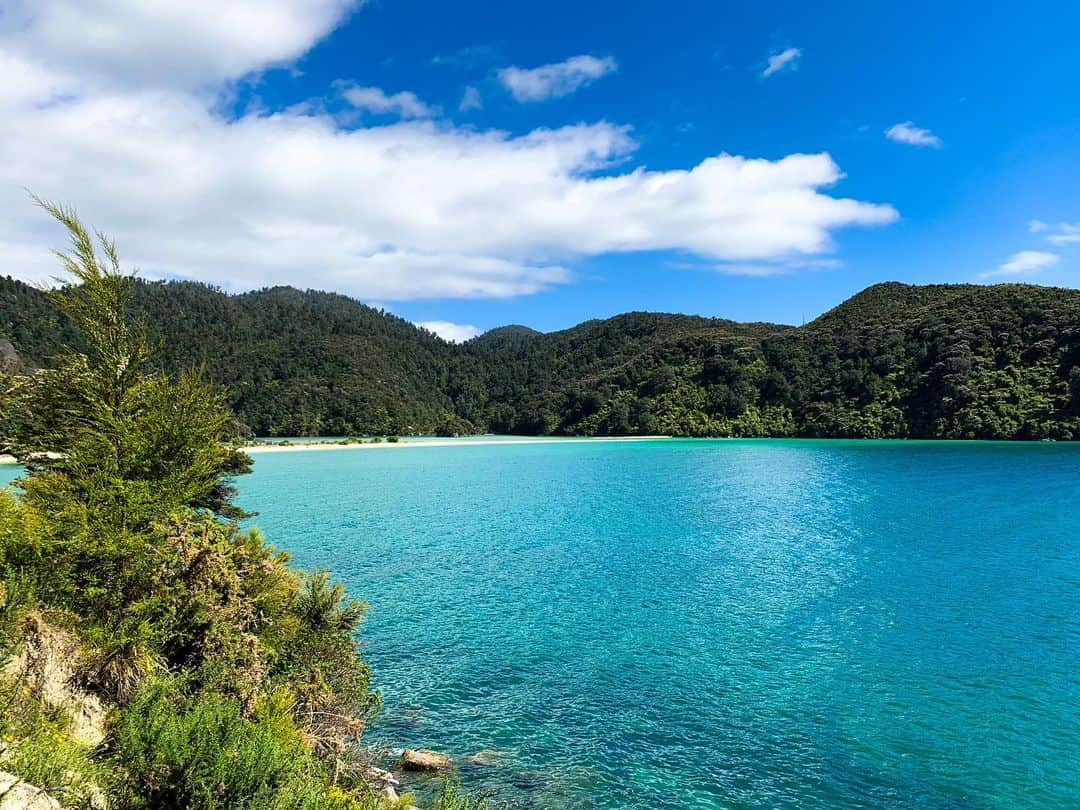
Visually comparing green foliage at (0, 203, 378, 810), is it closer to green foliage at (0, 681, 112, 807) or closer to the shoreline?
green foliage at (0, 681, 112, 807)

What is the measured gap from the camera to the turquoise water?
40.5ft

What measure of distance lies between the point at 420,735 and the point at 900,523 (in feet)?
115

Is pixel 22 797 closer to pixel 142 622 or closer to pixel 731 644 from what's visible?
pixel 142 622

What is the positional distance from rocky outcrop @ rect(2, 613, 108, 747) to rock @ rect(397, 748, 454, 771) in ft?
18.9

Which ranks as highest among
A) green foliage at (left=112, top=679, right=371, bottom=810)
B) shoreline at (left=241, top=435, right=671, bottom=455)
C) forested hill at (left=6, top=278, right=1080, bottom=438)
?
forested hill at (left=6, top=278, right=1080, bottom=438)

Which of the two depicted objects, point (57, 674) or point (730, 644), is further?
point (730, 644)

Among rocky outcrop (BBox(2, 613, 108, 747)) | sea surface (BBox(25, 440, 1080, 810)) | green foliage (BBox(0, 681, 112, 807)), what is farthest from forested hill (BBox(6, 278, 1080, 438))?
green foliage (BBox(0, 681, 112, 807))

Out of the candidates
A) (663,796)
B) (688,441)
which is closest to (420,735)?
(663,796)

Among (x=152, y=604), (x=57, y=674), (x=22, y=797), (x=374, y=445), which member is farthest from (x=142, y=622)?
(x=374, y=445)

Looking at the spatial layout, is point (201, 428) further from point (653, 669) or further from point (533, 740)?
point (653, 669)

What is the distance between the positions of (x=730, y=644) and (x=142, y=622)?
16.1m

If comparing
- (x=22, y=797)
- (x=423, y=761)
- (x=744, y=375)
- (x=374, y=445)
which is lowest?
(x=423, y=761)

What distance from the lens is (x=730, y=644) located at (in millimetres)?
19141

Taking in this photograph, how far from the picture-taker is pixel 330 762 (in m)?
10.1
